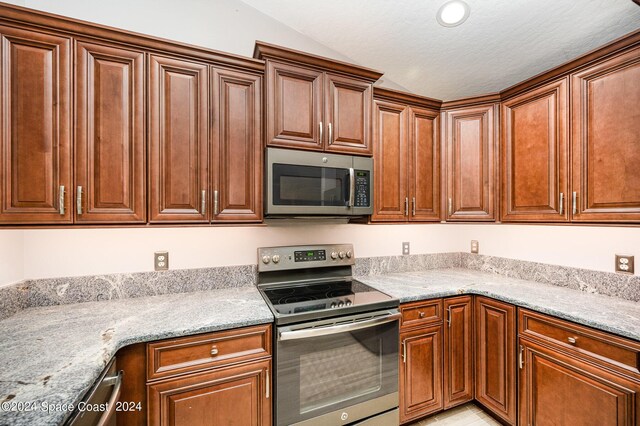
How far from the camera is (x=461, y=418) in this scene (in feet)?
6.22

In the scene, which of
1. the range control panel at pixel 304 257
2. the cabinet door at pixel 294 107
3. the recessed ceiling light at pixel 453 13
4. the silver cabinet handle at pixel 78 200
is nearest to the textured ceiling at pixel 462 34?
the recessed ceiling light at pixel 453 13

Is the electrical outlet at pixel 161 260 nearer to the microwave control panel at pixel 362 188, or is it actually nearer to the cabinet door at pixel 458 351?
the microwave control panel at pixel 362 188

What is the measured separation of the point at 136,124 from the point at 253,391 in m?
1.47

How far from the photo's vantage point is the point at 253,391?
53.1 inches

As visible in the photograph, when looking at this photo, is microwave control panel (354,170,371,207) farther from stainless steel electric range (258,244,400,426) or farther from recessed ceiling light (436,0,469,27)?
recessed ceiling light (436,0,469,27)

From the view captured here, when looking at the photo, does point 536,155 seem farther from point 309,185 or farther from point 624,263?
point 309,185

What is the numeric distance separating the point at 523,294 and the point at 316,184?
150cm

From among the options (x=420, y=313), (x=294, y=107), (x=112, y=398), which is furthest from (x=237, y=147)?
(x=420, y=313)

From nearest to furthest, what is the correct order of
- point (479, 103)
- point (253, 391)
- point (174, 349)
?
1. point (174, 349)
2. point (253, 391)
3. point (479, 103)

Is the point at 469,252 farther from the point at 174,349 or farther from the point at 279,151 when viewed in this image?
the point at 174,349

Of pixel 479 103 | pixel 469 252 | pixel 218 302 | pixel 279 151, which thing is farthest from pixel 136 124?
pixel 469 252

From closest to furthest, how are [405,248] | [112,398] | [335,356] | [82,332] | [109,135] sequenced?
[112,398], [82,332], [109,135], [335,356], [405,248]

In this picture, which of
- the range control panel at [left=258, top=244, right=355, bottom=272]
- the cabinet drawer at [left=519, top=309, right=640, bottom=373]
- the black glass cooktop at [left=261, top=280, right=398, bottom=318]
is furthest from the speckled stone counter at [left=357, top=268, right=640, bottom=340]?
the range control panel at [left=258, top=244, right=355, bottom=272]

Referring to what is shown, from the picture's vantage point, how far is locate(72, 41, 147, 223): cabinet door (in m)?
1.34
